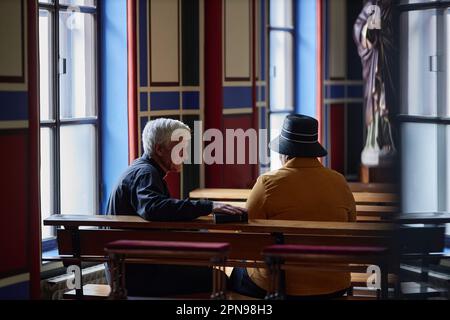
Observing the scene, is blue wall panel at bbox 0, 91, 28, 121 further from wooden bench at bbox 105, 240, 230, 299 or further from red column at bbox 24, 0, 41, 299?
wooden bench at bbox 105, 240, 230, 299

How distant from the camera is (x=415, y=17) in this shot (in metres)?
1.23

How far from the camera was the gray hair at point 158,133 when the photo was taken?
12.6ft

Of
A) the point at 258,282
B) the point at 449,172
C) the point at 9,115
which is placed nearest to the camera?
the point at 258,282

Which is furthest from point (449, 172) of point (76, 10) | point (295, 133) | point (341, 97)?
point (341, 97)

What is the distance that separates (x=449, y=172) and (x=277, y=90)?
4544 millimetres

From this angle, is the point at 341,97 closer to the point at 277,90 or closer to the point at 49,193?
the point at 277,90

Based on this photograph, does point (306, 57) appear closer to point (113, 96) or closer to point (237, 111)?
point (237, 111)

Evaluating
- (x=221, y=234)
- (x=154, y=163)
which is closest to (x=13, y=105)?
(x=154, y=163)

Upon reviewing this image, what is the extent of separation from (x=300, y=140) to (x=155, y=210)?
62 cm

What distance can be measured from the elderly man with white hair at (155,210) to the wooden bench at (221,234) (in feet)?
0.15

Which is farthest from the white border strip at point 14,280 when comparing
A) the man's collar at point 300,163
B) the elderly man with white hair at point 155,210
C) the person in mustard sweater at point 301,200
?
the man's collar at point 300,163

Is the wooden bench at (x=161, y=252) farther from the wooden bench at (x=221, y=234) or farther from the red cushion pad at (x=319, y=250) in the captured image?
the wooden bench at (x=221, y=234)

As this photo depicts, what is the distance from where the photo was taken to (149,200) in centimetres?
348
